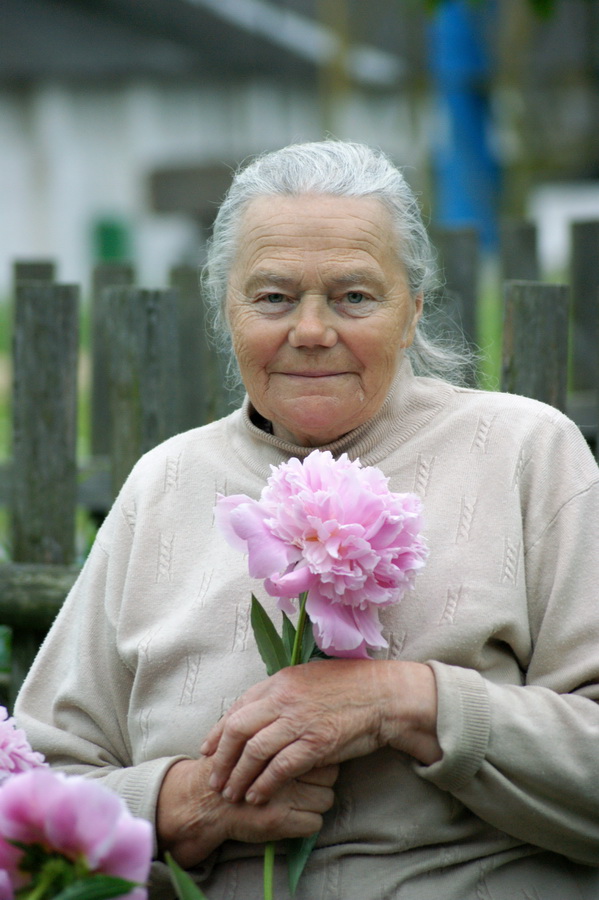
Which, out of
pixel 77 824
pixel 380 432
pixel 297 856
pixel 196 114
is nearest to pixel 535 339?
pixel 380 432

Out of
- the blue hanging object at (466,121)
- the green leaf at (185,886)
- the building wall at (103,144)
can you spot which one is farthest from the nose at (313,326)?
the building wall at (103,144)

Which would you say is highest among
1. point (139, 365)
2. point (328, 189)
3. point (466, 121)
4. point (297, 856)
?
point (466, 121)

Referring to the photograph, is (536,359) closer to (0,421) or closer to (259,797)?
(259,797)

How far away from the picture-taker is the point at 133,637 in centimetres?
227

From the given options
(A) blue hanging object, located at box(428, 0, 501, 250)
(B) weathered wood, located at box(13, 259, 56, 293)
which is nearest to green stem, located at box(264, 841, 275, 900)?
(B) weathered wood, located at box(13, 259, 56, 293)

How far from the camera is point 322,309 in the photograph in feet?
7.22

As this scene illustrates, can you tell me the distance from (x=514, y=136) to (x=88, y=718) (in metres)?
7.87

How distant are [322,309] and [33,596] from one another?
4.08 feet

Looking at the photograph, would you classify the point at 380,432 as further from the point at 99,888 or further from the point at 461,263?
the point at 461,263

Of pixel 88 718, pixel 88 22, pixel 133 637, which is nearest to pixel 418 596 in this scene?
pixel 133 637

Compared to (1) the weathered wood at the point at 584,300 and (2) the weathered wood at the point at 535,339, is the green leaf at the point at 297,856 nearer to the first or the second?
(2) the weathered wood at the point at 535,339

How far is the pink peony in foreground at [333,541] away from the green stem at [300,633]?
26mm

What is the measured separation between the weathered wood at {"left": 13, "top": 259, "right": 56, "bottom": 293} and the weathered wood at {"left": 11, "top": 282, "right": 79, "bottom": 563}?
1.29 metres

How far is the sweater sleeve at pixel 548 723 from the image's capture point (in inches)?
75.2
